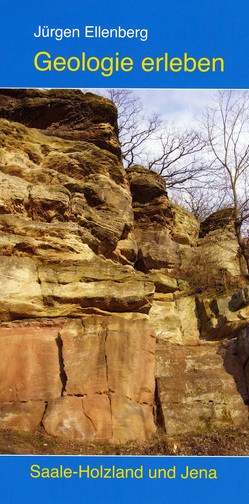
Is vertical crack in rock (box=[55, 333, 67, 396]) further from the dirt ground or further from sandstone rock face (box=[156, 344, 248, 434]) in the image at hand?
sandstone rock face (box=[156, 344, 248, 434])

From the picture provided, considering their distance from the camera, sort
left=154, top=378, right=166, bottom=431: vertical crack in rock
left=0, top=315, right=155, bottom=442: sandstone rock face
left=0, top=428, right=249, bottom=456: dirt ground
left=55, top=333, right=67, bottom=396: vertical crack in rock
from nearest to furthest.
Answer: left=0, top=428, right=249, bottom=456: dirt ground → left=0, top=315, right=155, bottom=442: sandstone rock face → left=55, top=333, right=67, bottom=396: vertical crack in rock → left=154, top=378, right=166, bottom=431: vertical crack in rock

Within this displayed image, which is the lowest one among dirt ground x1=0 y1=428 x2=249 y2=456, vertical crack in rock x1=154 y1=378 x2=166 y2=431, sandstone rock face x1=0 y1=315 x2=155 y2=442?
dirt ground x1=0 y1=428 x2=249 y2=456

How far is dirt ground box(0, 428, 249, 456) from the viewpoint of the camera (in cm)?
733

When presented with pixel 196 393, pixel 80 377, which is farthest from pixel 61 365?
pixel 196 393

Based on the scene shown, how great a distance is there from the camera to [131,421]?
8.27 m

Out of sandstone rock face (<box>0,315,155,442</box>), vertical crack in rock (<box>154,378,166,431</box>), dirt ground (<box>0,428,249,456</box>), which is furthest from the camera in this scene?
vertical crack in rock (<box>154,378,166,431</box>)

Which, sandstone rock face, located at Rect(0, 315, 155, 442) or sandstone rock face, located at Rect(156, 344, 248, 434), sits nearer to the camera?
sandstone rock face, located at Rect(0, 315, 155, 442)

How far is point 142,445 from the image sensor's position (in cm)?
801

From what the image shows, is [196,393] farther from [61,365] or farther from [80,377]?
[61,365]

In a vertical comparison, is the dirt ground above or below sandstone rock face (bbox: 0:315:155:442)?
below

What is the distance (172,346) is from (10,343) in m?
3.62

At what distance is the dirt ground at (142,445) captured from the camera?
24.0 feet

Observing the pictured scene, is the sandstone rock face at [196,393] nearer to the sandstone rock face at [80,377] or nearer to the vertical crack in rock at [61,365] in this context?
the sandstone rock face at [80,377]

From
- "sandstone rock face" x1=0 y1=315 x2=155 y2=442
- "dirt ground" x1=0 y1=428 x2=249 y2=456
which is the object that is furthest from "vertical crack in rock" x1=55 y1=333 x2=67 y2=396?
"dirt ground" x1=0 y1=428 x2=249 y2=456
